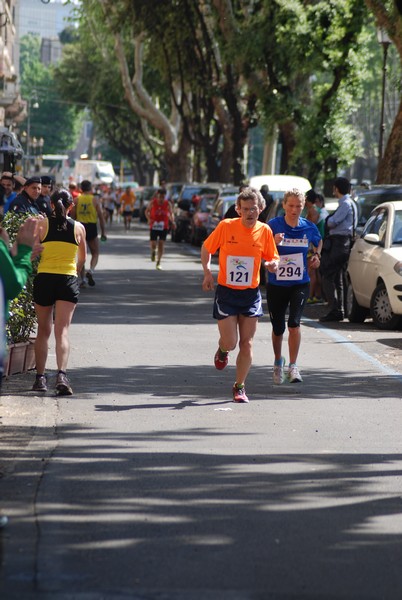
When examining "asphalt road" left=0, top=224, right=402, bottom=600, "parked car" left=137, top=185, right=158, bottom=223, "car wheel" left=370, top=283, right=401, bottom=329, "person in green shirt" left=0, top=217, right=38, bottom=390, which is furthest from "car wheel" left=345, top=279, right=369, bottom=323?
"parked car" left=137, top=185, right=158, bottom=223

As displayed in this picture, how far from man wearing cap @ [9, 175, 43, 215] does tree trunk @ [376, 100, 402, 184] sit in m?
12.1

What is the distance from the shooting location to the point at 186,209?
41875mm

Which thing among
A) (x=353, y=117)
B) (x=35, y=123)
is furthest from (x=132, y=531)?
(x=35, y=123)

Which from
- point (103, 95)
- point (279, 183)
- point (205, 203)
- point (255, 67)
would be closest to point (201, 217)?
point (205, 203)

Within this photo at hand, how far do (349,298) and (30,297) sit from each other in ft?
23.5

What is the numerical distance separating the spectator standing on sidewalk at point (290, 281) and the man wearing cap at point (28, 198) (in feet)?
14.0

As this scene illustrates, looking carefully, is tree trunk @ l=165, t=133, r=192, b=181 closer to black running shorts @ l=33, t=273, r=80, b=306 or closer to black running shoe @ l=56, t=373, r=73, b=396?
black running shorts @ l=33, t=273, r=80, b=306

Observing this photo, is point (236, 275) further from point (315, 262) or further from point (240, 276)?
point (315, 262)

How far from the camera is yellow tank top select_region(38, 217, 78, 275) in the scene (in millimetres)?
11211

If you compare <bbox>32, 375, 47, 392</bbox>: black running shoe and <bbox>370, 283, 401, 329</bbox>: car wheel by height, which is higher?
<bbox>32, 375, 47, 392</bbox>: black running shoe

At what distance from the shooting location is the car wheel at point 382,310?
55.7ft

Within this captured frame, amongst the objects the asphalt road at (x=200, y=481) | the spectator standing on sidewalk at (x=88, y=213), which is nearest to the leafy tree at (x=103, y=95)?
the spectator standing on sidewalk at (x=88, y=213)

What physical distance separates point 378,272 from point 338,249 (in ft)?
4.10

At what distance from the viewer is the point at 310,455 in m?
8.62
